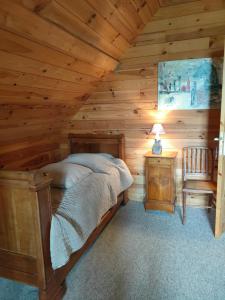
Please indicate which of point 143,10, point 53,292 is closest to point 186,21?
point 143,10

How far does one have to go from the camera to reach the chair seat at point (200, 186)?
2.53m

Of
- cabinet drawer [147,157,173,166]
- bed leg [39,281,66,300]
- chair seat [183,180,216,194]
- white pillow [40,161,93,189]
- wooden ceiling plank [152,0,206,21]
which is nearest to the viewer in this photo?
bed leg [39,281,66,300]

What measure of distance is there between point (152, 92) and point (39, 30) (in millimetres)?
1774

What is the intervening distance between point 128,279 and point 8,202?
1.11 meters

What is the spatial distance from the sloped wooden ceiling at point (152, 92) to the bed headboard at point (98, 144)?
0.39 feet

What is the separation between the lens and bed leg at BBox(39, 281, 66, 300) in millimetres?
1576

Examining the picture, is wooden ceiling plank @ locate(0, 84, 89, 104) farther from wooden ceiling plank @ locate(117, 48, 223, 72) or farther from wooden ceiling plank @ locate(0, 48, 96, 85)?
wooden ceiling plank @ locate(117, 48, 223, 72)

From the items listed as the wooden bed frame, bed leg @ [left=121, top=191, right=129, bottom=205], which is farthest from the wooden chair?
the wooden bed frame

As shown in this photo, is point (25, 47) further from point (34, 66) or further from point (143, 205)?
point (143, 205)

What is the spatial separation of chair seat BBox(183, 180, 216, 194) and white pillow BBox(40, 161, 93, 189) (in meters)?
1.12

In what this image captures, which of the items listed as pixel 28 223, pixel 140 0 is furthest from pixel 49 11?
pixel 28 223

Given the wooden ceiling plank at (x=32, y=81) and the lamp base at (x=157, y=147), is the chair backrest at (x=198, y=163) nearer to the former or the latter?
the lamp base at (x=157, y=147)

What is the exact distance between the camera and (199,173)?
9.77 ft

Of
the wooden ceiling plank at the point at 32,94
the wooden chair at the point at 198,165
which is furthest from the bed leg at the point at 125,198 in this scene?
the wooden ceiling plank at the point at 32,94
